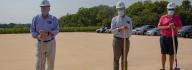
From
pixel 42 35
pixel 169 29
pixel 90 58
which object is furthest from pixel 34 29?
pixel 90 58

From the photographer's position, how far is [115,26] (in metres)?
10.6

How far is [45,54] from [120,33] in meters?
1.92

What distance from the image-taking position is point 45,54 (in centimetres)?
961

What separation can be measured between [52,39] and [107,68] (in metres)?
4.08

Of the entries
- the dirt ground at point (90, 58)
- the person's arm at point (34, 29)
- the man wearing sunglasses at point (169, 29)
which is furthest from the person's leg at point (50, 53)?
the dirt ground at point (90, 58)

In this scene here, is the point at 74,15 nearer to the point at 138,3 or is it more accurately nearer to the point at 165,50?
the point at 138,3

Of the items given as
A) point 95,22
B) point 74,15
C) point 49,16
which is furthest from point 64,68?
point 74,15

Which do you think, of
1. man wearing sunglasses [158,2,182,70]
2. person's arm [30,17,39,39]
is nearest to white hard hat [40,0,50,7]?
person's arm [30,17,39,39]

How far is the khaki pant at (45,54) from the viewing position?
9516mm

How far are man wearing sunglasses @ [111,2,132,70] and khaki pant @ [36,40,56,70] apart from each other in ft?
5.50

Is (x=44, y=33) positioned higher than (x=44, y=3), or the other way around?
(x=44, y=3)

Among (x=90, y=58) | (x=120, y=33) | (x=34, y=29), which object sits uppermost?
(x=34, y=29)

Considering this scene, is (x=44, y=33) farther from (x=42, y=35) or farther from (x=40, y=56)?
(x=40, y=56)

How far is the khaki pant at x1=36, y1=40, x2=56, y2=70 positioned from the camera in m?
9.52
